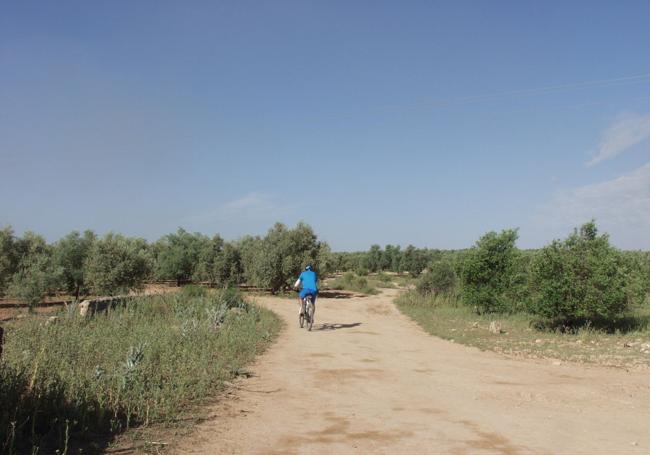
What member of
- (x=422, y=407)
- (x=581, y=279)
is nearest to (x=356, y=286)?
(x=581, y=279)

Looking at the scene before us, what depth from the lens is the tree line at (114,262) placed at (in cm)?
2320

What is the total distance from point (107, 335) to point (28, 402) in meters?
5.36

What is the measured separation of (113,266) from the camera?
85.1ft

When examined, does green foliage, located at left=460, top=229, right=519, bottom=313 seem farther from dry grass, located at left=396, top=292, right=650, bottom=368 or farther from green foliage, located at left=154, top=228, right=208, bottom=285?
green foliage, located at left=154, top=228, right=208, bottom=285

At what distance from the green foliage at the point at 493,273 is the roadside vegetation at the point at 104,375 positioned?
10.4 meters

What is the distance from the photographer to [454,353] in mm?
11953

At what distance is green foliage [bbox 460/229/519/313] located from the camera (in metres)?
19.3

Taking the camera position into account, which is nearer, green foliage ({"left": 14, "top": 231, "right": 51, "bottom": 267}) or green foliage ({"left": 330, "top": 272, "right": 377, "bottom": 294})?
green foliage ({"left": 14, "top": 231, "right": 51, "bottom": 267})

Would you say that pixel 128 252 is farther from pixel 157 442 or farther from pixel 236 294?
pixel 157 442

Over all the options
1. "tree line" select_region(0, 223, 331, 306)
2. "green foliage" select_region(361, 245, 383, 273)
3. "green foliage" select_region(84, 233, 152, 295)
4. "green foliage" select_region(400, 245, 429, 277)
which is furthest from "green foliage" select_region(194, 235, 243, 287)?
"green foliage" select_region(361, 245, 383, 273)

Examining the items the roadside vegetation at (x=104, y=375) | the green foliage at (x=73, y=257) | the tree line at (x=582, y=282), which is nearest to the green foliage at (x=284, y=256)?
the green foliage at (x=73, y=257)

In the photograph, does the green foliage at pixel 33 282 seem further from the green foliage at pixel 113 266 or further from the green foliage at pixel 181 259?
the green foliage at pixel 181 259

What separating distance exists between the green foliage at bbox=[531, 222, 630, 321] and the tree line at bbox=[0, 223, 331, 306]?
17.7 meters

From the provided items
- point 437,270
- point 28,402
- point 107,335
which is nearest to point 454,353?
point 107,335
